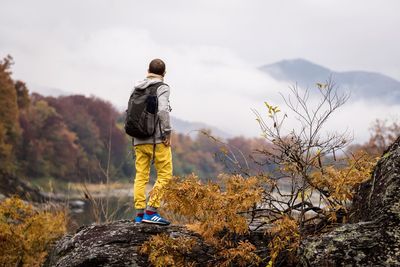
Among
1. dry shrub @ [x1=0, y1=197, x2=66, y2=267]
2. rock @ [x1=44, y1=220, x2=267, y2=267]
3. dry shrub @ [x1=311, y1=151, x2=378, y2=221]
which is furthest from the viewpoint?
dry shrub @ [x1=0, y1=197, x2=66, y2=267]

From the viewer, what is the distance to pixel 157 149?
7102mm

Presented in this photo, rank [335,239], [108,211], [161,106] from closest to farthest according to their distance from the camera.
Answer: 1. [335,239]
2. [161,106]
3. [108,211]

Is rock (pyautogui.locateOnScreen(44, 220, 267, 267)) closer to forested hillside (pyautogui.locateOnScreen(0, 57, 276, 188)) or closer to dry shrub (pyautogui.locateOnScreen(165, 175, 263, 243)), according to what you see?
dry shrub (pyautogui.locateOnScreen(165, 175, 263, 243))

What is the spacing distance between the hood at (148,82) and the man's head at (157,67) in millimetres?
75

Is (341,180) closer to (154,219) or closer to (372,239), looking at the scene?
(372,239)

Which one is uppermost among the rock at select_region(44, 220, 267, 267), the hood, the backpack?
the hood

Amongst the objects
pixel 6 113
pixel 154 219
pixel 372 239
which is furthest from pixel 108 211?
pixel 6 113

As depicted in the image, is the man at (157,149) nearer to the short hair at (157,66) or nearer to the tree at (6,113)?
the short hair at (157,66)

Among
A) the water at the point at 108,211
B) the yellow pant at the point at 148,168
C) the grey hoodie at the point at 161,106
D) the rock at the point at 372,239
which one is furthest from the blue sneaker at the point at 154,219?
the rock at the point at 372,239

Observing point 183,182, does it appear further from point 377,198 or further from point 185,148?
point 185,148

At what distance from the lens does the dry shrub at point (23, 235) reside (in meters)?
10.3

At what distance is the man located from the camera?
6.97 meters

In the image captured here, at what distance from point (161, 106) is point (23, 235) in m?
5.20

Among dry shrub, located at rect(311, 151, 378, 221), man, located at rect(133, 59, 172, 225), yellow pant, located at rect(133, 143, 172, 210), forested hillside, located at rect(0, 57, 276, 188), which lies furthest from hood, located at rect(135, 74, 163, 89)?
forested hillside, located at rect(0, 57, 276, 188)
